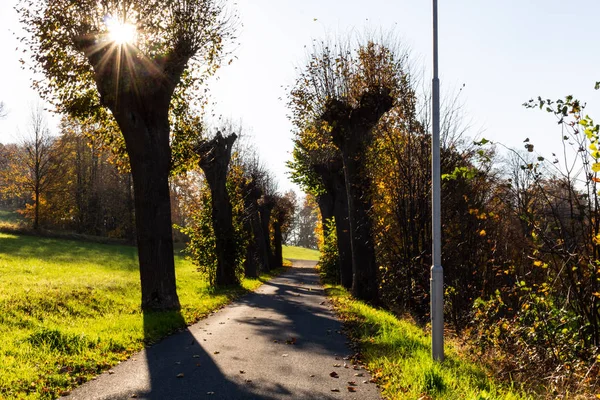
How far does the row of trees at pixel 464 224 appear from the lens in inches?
239

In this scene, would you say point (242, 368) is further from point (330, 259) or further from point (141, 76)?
point (330, 259)

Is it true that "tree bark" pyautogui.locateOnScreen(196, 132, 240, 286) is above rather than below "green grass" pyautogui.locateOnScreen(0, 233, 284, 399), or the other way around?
above

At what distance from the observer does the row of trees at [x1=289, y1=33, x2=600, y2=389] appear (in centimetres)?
607

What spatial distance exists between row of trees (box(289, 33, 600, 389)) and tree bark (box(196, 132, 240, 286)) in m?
3.63

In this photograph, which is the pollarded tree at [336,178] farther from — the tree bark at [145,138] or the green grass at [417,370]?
the green grass at [417,370]

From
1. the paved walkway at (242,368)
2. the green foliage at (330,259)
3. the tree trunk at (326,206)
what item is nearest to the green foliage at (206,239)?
the green foliage at (330,259)

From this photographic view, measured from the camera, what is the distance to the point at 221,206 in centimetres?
2131

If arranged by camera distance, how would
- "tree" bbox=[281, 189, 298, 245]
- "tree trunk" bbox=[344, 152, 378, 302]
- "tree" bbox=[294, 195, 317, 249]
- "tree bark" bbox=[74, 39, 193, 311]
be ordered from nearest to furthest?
"tree bark" bbox=[74, 39, 193, 311] → "tree trunk" bbox=[344, 152, 378, 302] → "tree" bbox=[281, 189, 298, 245] → "tree" bbox=[294, 195, 317, 249]

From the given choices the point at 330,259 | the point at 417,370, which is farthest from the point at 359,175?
the point at 330,259

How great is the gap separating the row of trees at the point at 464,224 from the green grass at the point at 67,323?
220 inches

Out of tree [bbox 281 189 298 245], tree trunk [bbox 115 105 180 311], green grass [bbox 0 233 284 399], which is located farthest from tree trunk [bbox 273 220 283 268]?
tree trunk [bbox 115 105 180 311]

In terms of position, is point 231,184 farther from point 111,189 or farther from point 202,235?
point 111,189

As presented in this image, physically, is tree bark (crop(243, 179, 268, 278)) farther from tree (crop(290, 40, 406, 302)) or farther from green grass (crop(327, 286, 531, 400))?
green grass (crop(327, 286, 531, 400))

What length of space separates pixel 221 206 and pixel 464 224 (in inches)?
464
